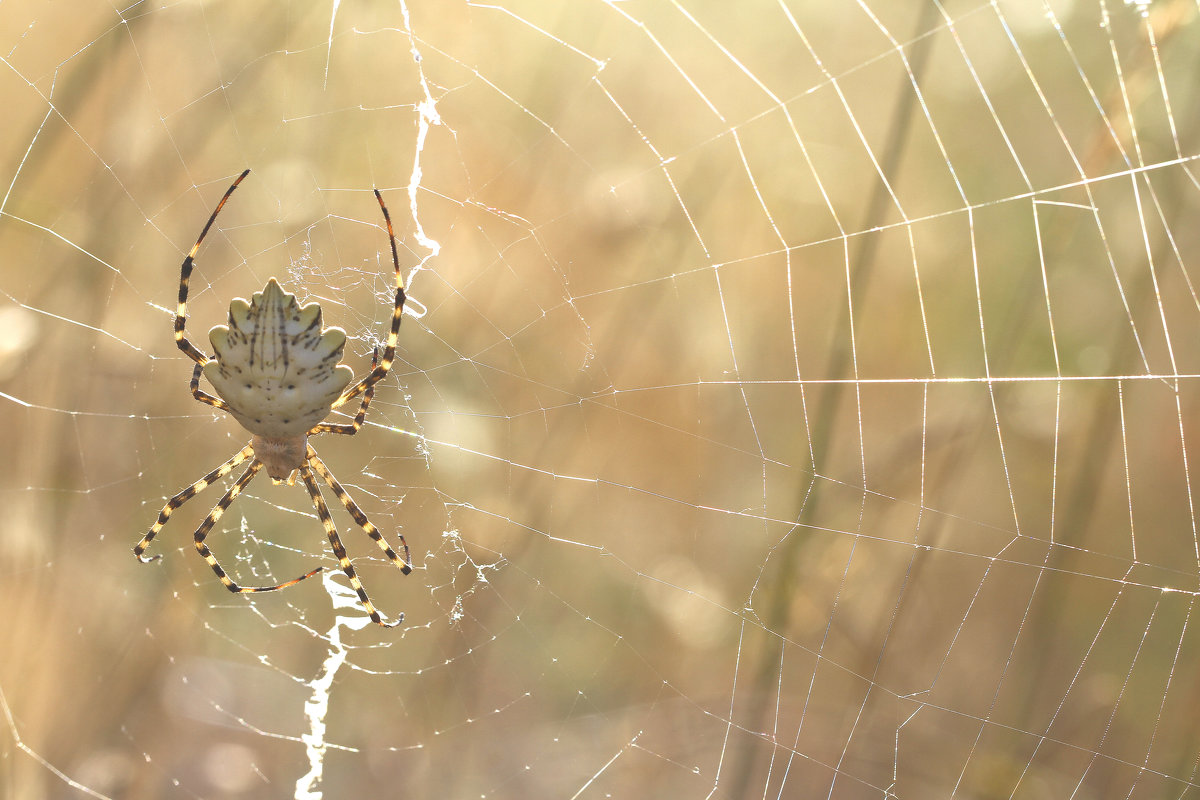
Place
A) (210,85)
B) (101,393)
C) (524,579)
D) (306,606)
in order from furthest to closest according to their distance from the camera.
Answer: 1. (306,606)
2. (524,579)
3. (101,393)
4. (210,85)

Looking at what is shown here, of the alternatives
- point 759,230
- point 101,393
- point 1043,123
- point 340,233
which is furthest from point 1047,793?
point 101,393

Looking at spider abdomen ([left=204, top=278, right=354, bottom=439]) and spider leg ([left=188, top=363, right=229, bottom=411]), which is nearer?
spider abdomen ([left=204, top=278, right=354, bottom=439])

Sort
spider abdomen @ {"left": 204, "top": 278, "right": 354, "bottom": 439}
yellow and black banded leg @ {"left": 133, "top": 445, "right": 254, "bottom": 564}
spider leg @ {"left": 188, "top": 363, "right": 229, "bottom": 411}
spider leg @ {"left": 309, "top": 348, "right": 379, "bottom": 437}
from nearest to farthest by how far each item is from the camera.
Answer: spider abdomen @ {"left": 204, "top": 278, "right": 354, "bottom": 439} → spider leg @ {"left": 188, "top": 363, "right": 229, "bottom": 411} → spider leg @ {"left": 309, "top": 348, "right": 379, "bottom": 437} → yellow and black banded leg @ {"left": 133, "top": 445, "right": 254, "bottom": 564}

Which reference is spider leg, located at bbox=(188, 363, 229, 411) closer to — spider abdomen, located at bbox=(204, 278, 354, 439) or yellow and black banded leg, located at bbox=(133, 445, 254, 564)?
spider abdomen, located at bbox=(204, 278, 354, 439)

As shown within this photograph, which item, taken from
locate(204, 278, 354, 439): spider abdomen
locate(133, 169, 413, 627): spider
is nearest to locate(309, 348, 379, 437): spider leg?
locate(133, 169, 413, 627): spider

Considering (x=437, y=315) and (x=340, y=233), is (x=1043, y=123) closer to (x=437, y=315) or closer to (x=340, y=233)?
(x=437, y=315)

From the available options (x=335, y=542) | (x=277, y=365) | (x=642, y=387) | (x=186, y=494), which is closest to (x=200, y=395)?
(x=277, y=365)

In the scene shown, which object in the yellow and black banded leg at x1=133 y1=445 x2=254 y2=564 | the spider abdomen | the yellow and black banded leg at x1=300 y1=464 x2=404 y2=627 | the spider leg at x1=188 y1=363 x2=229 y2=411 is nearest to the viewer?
the spider abdomen

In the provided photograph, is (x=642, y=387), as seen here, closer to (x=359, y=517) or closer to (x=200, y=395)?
(x=359, y=517)
